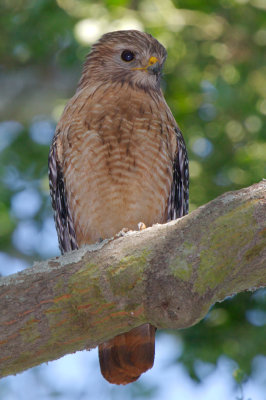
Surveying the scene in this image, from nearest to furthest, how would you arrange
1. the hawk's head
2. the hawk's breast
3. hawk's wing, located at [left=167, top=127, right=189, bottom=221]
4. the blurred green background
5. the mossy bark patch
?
the mossy bark patch → the hawk's breast → hawk's wing, located at [left=167, top=127, right=189, bottom=221] → the hawk's head → the blurred green background

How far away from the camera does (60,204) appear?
4.95 metres

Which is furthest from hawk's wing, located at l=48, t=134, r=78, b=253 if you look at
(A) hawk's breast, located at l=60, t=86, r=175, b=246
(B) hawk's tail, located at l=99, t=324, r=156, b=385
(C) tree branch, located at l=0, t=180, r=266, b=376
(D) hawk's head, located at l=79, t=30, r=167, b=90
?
(C) tree branch, located at l=0, t=180, r=266, b=376

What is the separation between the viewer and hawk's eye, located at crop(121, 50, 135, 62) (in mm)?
5086

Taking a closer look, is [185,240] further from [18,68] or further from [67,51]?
[18,68]

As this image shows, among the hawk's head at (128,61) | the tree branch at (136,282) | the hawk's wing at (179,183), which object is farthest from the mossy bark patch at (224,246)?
the hawk's head at (128,61)

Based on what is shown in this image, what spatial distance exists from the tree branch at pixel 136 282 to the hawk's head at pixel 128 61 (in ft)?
6.50

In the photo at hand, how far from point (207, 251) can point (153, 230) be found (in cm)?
34

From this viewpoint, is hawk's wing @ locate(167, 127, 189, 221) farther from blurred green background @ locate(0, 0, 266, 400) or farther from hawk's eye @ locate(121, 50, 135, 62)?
blurred green background @ locate(0, 0, 266, 400)

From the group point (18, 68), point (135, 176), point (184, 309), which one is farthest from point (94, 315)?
point (18, 68)

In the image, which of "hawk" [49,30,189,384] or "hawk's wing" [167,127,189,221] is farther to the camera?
"hawk's wing" [167,127,189,221]

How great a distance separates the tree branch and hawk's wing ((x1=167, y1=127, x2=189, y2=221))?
1.54 m

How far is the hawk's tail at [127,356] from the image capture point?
3.86 m

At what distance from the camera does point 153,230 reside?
3.24m

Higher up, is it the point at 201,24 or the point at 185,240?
the point at 185,240
